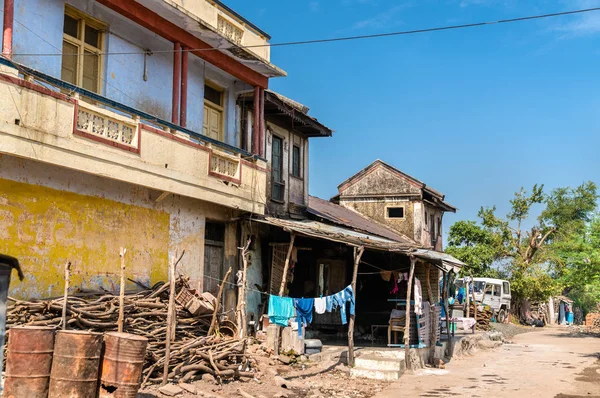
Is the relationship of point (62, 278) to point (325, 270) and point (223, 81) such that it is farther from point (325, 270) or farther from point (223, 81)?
point (325, 270)

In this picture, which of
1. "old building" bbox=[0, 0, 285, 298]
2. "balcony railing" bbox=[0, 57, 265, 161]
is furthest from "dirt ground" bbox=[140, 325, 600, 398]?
"balcony railing" bbox=[0, 57, 265, 161]

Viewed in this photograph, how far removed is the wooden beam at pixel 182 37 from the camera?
12242 millimetres

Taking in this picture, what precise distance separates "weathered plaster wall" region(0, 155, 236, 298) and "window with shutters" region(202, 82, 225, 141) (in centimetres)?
243

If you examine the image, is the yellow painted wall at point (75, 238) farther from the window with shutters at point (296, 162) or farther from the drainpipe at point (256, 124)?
the window with shutters at point (296, 162)

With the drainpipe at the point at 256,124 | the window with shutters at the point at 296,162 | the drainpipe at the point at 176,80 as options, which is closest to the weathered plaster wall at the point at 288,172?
the window with shutters at the point at 296,162

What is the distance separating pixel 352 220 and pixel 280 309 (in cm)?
1166

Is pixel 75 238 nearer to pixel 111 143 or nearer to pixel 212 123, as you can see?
pixel 111 143

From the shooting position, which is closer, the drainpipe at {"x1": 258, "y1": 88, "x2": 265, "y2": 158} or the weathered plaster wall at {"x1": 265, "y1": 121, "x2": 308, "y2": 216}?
the drainpipe at {"x1": 258, "y1": 88, "x2": 265, "y2": 158}

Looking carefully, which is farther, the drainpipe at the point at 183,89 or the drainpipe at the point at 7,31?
the drainpipe at the point at 183,89

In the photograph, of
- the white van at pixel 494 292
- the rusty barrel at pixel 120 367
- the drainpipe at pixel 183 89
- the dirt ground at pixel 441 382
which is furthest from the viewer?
the white van at pixel 494 292

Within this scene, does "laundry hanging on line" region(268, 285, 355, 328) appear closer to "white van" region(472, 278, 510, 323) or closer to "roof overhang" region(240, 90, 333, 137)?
"roof overhang" region(240, 90, 333, 137)

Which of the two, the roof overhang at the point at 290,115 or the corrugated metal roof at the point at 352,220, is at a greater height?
the roof overhang at the point at 290,115

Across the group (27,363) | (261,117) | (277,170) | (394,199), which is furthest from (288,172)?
(27,363)

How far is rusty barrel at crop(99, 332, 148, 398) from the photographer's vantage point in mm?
8336
